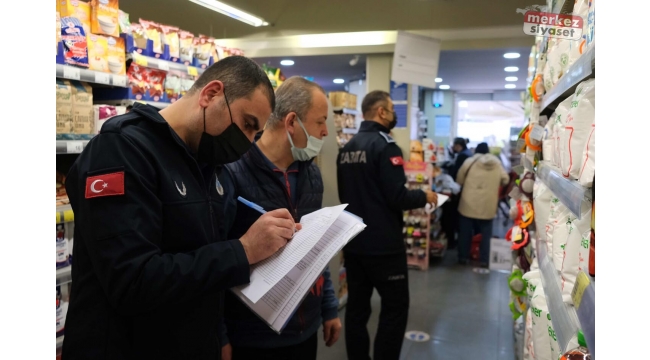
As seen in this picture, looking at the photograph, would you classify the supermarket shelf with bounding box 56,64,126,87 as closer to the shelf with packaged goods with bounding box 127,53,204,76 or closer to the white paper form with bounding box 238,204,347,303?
the shelf with packaged goods with bounding box 127,53,204,76

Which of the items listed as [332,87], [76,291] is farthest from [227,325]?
[332,87]

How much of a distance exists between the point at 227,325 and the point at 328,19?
6.28 meters

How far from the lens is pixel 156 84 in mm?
3043

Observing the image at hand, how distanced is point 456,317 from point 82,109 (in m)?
3.69

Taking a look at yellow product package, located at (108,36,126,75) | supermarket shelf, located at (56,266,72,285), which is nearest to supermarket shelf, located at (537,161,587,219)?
supermarket shelf, located at (56,266,72,285)

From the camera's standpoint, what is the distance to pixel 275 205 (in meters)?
1.76

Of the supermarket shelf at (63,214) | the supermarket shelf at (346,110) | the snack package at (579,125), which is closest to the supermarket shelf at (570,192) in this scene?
the snack package at (579,125)

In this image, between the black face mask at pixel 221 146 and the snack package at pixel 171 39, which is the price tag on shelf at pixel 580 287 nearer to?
the black face mask at pixel 221 146

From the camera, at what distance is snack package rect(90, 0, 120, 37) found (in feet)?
8.24

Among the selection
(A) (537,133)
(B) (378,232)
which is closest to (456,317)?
(B) (378,232)

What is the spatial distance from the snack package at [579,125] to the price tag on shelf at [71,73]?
7.31 feet

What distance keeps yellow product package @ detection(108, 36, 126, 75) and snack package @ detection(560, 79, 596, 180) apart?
238 cm
